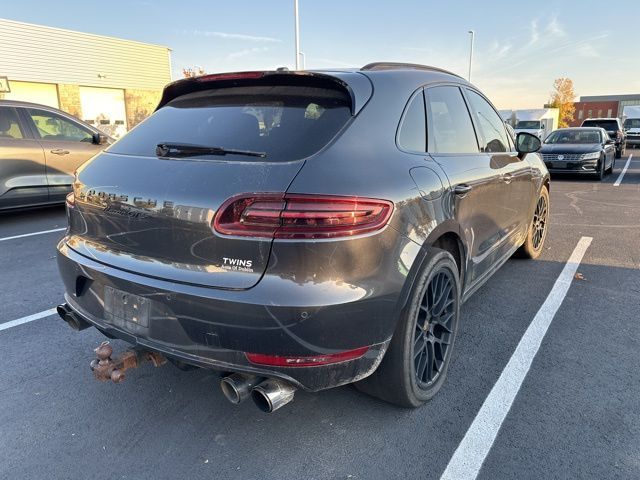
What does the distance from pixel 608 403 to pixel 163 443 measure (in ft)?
7.72

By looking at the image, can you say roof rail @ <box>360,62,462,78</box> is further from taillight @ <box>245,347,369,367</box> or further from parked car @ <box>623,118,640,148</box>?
parked car @ <box>623,118,640,148</box>

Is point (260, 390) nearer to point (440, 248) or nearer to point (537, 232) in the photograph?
point (440, 248)

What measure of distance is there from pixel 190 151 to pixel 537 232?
4.32 metres

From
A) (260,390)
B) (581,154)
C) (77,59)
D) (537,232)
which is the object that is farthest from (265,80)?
(77,59)

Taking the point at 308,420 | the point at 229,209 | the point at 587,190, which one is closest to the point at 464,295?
the point at 308,420

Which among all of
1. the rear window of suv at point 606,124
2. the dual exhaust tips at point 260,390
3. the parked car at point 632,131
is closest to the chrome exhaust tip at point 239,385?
the dual exhaust tips at point 260,390

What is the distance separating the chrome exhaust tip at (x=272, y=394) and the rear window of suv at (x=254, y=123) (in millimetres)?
946

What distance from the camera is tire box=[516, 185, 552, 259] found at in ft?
16.6

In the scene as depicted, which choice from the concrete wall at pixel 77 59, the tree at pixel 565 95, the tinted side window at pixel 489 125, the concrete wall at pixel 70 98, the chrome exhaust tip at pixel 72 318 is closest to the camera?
the chrome exhaust tip at pixel 72 318

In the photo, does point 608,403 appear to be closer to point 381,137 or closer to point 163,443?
point 381,137

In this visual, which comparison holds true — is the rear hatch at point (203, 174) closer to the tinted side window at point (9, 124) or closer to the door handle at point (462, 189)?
the door handle at point (462, 189)

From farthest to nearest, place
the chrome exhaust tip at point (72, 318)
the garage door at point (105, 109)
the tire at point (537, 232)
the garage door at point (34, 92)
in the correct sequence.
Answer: the garage door at point (105, 109)
the garage door at point (34, 92)
the tire at point (537, 232)
the chrome exhaust tip at point (72, 318)

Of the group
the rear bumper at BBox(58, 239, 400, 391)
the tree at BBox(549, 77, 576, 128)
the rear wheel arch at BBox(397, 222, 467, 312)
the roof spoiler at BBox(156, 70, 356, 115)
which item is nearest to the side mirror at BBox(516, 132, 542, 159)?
the rear wheel arch at BBox(397, 222, 467, 312)

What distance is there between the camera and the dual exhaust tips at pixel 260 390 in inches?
78.7
